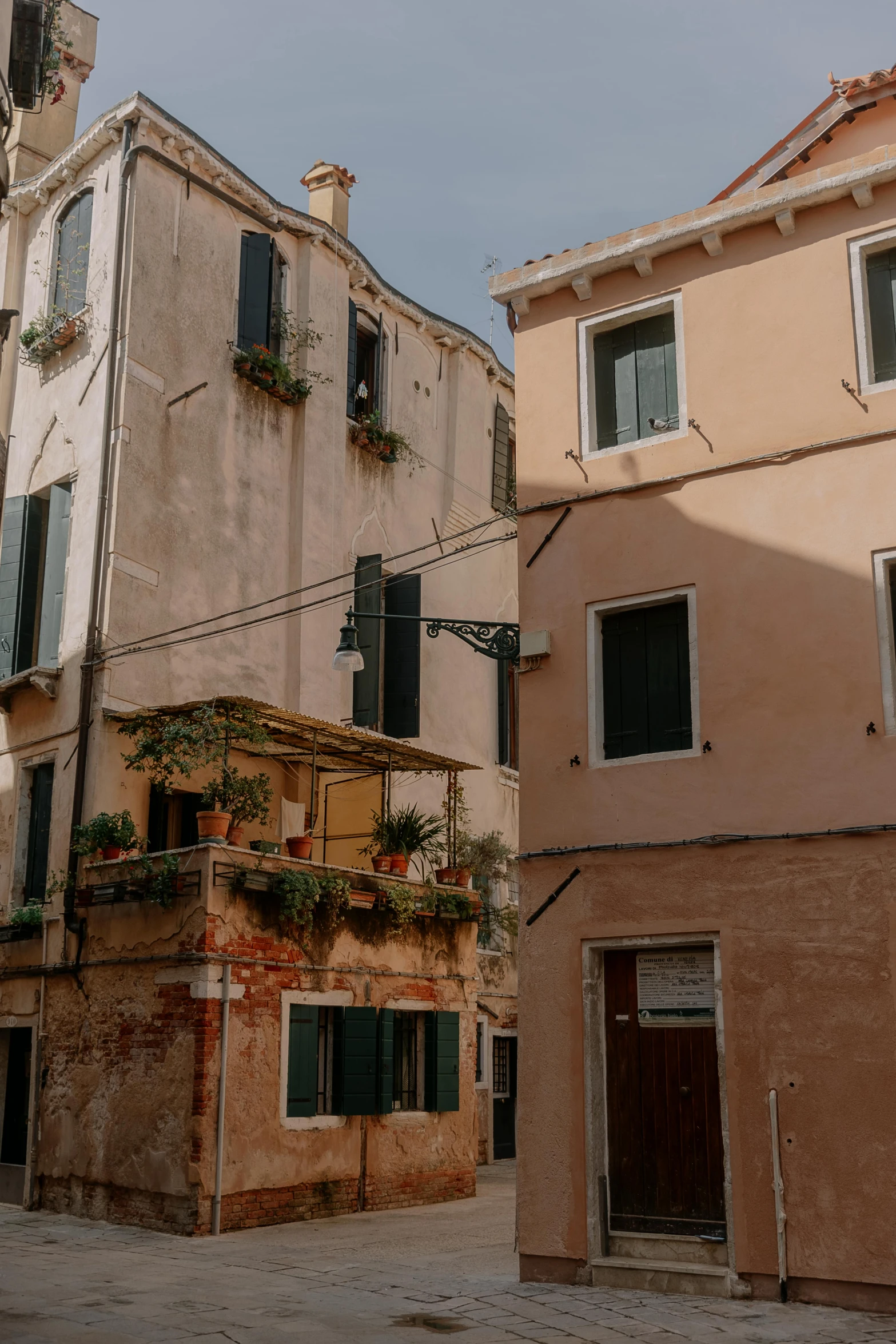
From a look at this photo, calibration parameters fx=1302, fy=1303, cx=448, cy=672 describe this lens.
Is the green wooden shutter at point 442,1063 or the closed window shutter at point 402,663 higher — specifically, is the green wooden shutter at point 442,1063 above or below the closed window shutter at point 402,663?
below

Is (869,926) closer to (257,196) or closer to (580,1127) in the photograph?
(580,1127)

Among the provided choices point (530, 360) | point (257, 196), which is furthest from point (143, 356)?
point (530, 360)

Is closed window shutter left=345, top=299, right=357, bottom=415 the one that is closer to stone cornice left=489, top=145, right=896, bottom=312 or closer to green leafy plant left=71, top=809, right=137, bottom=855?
green leafy plant left=71, top=809, right=137, bottom=855

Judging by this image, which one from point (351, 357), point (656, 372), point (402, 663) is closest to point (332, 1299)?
point (656, 372)

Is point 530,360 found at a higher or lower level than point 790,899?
higher

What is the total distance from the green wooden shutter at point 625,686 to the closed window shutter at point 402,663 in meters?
8.27

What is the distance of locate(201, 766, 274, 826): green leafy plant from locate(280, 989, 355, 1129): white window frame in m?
1.92

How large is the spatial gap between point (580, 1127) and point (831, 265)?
6.51 m

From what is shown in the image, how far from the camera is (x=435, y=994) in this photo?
15531mm

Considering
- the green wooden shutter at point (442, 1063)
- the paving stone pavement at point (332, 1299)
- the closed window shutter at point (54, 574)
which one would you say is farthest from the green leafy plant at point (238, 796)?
the paving stone pavement at point (332, 1299)

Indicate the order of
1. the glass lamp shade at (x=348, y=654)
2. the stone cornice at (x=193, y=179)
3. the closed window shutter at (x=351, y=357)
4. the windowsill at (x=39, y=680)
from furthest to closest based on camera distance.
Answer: the closed window shutter at (x=351, y=357), the stone cornice at (x=193, y=179), the windowsill at (x=39, y=680), the glass lamp shade at (x=348, y=654)

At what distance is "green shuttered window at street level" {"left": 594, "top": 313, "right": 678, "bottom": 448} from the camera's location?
10.3 m

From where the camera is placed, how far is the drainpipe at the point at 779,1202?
8273mm

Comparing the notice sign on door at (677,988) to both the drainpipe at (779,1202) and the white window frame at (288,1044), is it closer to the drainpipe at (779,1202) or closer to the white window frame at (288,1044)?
the drainpipe at (779,1202)
